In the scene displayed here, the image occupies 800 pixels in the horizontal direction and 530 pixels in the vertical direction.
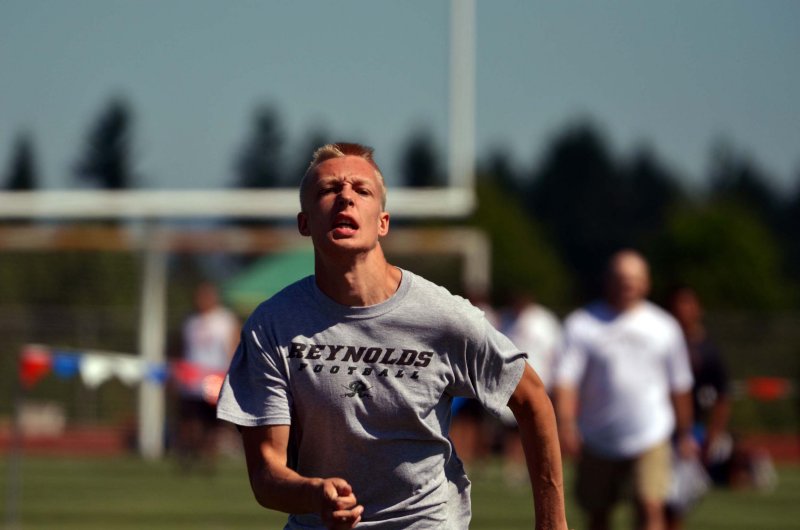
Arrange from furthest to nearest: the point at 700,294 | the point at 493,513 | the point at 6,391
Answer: the point at 700,294, the point at 6,391, the point at 493,513

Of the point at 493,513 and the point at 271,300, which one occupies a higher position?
A: the point at 271,300

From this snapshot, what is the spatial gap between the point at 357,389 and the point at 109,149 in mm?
48649

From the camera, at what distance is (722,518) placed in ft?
52.8

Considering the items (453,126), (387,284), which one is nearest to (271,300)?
(387,284)

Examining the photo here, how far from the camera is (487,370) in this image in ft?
17.2

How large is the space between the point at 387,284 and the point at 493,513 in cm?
1092

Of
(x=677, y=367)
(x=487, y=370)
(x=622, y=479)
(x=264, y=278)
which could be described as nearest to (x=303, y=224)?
(x=487, y=370)

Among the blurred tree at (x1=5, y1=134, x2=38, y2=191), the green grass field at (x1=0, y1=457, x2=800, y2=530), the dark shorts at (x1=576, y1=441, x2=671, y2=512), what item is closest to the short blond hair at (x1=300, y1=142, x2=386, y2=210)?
the dark shorts at (x1=576, y1=441, x2=671, y2=512)

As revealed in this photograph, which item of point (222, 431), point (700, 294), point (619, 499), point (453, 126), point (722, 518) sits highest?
point (453, 126)

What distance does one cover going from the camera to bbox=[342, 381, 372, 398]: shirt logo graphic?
5141mm

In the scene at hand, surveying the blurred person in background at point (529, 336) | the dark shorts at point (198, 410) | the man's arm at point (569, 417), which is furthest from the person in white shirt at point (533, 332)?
the man's arm at point (569, 417)

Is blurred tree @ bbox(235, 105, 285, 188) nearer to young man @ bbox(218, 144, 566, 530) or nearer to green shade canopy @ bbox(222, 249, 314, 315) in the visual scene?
green shade canopy @ bbox(222, 249, 314, 315)

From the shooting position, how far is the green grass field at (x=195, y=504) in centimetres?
1468

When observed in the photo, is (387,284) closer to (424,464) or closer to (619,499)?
(424,464)
